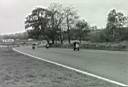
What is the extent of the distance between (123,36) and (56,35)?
28.3m

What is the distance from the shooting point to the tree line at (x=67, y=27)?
9288 cm

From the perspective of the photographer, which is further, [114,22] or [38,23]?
[38,23]

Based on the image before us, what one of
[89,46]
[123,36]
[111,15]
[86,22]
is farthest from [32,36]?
[89,46]

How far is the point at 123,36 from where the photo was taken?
280 ft

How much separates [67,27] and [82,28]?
12292 millimetres

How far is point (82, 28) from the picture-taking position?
369 feet

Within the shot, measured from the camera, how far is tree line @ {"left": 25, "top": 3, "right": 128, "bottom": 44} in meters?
92.9

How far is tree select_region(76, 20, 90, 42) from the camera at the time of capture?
109 meters

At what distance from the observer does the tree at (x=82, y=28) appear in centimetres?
10891

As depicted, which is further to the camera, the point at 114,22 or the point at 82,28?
the point at 82,28

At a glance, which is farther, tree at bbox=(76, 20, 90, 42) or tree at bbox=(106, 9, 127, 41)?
tree at bbox=(76, 20, 90, 42)

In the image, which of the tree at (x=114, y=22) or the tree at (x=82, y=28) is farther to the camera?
the tree at (x=82, y=28)

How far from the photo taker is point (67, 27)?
101750mm

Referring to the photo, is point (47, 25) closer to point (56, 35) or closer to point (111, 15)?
point (56, 35)
